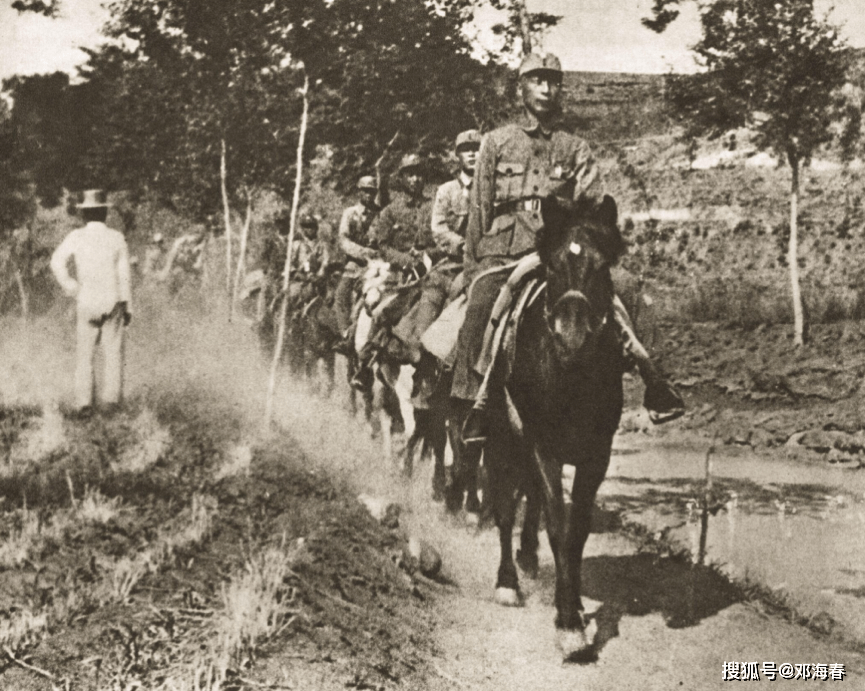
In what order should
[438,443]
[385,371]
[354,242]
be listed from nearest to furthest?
[438,443] → [385,371] → [354,242]

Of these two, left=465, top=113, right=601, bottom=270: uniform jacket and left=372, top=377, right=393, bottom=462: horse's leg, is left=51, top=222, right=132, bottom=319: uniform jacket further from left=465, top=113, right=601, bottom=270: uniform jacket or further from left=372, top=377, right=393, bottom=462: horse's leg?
left=465, top=113, right=601, bottom=270: uniform jacket

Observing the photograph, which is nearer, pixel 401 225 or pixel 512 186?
pixel 512 186

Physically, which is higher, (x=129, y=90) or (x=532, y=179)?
(x=129, y=90)

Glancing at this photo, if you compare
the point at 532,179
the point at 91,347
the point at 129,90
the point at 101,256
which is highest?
the point at 129,90

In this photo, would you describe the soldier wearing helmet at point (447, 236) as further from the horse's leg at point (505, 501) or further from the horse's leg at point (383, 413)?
the horse's leg at point (505, 501)

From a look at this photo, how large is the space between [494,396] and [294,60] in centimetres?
697

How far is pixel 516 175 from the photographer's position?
24.1ft

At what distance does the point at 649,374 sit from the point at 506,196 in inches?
62.3

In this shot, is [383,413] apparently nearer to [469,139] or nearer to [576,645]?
[469,139]

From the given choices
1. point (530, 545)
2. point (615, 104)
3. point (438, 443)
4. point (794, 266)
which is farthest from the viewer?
point (615, 104)

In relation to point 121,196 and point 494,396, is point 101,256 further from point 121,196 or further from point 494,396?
point 121,196

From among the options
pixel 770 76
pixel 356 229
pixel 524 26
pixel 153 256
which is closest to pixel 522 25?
pixel 524 26

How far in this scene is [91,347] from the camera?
421 inches

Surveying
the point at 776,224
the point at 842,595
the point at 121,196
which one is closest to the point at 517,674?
the point at 842,595
